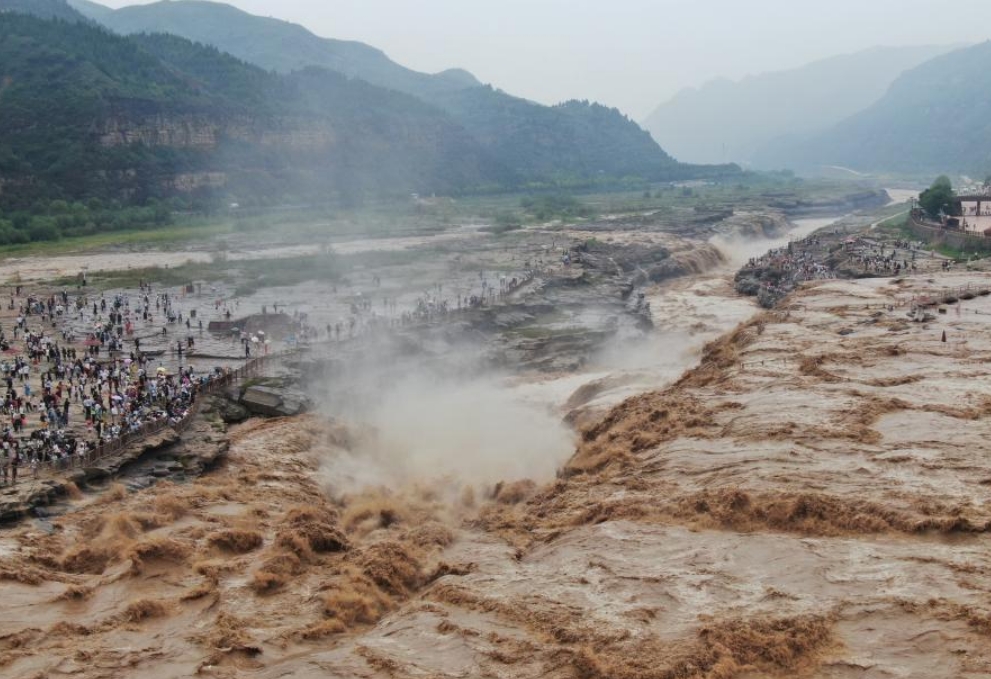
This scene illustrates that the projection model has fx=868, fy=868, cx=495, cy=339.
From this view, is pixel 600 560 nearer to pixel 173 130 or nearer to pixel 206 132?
pixel 173 130

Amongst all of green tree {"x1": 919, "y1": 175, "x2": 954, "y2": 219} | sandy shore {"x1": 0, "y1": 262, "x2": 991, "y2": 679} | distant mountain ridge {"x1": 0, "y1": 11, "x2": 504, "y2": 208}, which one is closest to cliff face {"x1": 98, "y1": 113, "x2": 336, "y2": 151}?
distant mountain ridge {"x1": 0, "y1": 11, "x2": 504, "y2": 208}

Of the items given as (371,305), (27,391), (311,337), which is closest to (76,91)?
(371,305)

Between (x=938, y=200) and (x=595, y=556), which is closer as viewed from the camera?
Result: (x=595, y=556)

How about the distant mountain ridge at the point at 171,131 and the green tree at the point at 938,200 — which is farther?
the distant mountain ridge at the point at 171,131

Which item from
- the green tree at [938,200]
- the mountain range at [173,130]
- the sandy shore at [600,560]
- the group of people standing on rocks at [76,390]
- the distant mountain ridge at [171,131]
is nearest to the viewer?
the sandy shore at [600,560]

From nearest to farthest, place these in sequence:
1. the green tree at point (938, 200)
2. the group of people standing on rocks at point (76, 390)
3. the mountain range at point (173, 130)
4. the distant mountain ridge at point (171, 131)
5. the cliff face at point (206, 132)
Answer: the group of people standing on rocks at point (76, 390), the green tree at point (938, 200), the distant mountain ridge at point (171, 131), the mountain range at point (173, 130), the cliff face at point (206, 132)

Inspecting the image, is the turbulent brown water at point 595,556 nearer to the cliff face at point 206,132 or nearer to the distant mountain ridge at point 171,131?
the distant mountain ridge at point 171,131

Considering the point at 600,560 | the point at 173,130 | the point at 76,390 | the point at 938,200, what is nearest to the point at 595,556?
the point at 600,560

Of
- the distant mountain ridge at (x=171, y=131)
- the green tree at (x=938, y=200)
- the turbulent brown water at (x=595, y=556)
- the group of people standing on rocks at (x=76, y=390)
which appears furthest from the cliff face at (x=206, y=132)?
the turbulent brown water at (x=595, y=556)

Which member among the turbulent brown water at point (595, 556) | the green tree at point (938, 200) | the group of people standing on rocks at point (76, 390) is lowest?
the turbulent brown water at point (595, 556)

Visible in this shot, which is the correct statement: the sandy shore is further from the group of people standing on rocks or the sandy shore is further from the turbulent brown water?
the group of people standing on rocks
